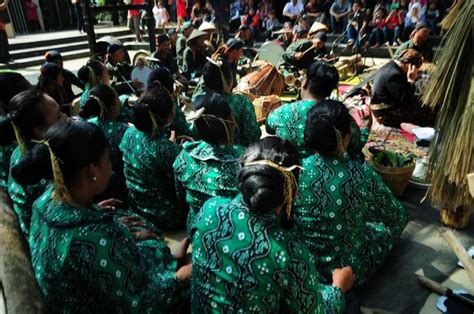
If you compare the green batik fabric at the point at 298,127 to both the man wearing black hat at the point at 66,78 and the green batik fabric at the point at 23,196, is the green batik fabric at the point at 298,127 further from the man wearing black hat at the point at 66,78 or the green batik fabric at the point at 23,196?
the man wearing black hat at the point at 66,78

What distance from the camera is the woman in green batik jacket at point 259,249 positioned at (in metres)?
1.46

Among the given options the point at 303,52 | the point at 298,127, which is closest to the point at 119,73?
the point at 303,52

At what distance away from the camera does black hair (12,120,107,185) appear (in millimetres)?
1547

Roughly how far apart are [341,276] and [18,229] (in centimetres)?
180

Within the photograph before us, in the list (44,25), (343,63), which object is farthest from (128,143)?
(44,25)

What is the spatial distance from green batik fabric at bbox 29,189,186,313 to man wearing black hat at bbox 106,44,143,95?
3634mm

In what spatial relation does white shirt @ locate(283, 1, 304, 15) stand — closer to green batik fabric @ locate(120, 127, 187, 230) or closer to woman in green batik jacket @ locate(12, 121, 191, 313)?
green batik fabric @ locate(120, 127, 187, 230)

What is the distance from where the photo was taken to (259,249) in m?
1.48

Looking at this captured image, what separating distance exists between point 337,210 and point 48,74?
337 cm

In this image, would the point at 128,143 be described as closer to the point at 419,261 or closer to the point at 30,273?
the point at 30,273

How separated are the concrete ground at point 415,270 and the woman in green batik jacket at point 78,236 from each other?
1.34 metres

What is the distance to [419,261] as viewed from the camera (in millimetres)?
2621

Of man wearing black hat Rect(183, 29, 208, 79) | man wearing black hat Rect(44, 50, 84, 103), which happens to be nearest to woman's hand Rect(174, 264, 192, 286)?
man wearing black hat Rect(44, 50, 84, 103)

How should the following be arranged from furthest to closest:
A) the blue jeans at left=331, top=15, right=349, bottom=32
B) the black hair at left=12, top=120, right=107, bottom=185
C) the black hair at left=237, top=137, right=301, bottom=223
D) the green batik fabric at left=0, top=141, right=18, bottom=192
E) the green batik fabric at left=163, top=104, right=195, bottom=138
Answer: the blue jeans at left=331, top=15, right=349, bottom=32 → the green batik fabric at left=163, top=104, right=195, bottom=138 → the green batik fabric at left=0, top=141, right=18, bottom=192 → the black hair at left=12, top=120, right=107, bottom=185 → the black hair at left=237, top=137, right=301, bottom=223
